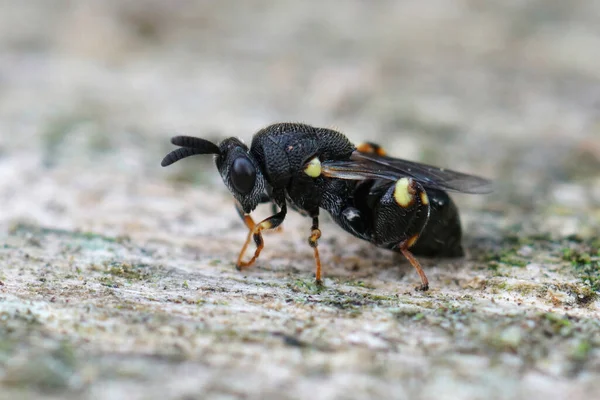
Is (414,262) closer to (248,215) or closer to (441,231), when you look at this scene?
(441,231)

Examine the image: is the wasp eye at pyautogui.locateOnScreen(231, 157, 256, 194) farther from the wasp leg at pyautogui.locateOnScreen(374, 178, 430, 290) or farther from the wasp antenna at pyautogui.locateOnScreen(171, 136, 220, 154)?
the wasp leg at pyautogui.locateOnScreen(374, 178, 430, 290)

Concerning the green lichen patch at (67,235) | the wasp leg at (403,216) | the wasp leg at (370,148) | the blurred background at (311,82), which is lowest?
the green lichen patch at (67,235)

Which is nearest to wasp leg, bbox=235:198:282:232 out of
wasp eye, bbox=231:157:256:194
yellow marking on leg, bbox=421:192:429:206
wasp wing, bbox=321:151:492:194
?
wasp eye, bbox=231:157:256:194

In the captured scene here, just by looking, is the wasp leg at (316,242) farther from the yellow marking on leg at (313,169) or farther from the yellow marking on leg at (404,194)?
the yellow marking on leg at (404,194)

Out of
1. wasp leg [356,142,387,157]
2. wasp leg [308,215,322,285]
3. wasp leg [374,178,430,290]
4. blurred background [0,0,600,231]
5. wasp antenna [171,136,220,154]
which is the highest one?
blurred background [0,0,600,231]

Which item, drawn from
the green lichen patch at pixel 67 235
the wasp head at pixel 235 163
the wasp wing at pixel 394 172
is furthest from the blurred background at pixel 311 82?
the wasp head at pixel 235 163

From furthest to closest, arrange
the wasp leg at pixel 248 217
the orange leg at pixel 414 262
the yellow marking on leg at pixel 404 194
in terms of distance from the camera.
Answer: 1. the wasp leg at pixel 248 217
2. the yellow marking on leg at pixel 404 194
3. the orange leg at pixel 414 262

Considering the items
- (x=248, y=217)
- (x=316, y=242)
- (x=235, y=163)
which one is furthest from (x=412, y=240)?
(x=235, y=163)

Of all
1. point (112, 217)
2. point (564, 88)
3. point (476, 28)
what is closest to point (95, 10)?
point (112, 217)
